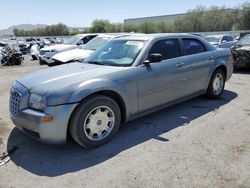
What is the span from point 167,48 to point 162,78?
69cm

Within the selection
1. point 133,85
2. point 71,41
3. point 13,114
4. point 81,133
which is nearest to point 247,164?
point 133,85

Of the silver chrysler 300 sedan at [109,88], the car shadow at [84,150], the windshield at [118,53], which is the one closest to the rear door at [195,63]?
the silver chrysler 300 sedan at [109,88]

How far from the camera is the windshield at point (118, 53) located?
454 cm

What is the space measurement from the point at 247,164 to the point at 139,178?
140 cm

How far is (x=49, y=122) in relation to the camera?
3.49m

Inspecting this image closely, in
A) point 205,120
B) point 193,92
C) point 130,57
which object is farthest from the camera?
point 193,92

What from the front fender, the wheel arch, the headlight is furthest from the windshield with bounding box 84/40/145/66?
the headlight

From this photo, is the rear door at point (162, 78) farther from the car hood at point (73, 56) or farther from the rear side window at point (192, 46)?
the car hood at point (73, 56)

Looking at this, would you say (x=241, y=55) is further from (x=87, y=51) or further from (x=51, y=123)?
(x=51, y=123)

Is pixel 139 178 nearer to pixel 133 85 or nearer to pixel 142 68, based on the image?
pixel 133 85

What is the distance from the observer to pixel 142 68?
14.4 feet

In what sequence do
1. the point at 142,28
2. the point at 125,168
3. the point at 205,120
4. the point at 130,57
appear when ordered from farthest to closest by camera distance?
the point at 142,28, the point at 205,120, the point at 130,57, the point at 125,168

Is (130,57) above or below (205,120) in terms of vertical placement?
above

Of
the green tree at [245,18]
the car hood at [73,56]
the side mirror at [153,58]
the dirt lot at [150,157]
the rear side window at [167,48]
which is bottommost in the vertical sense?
the dirt lot at [150,157]
